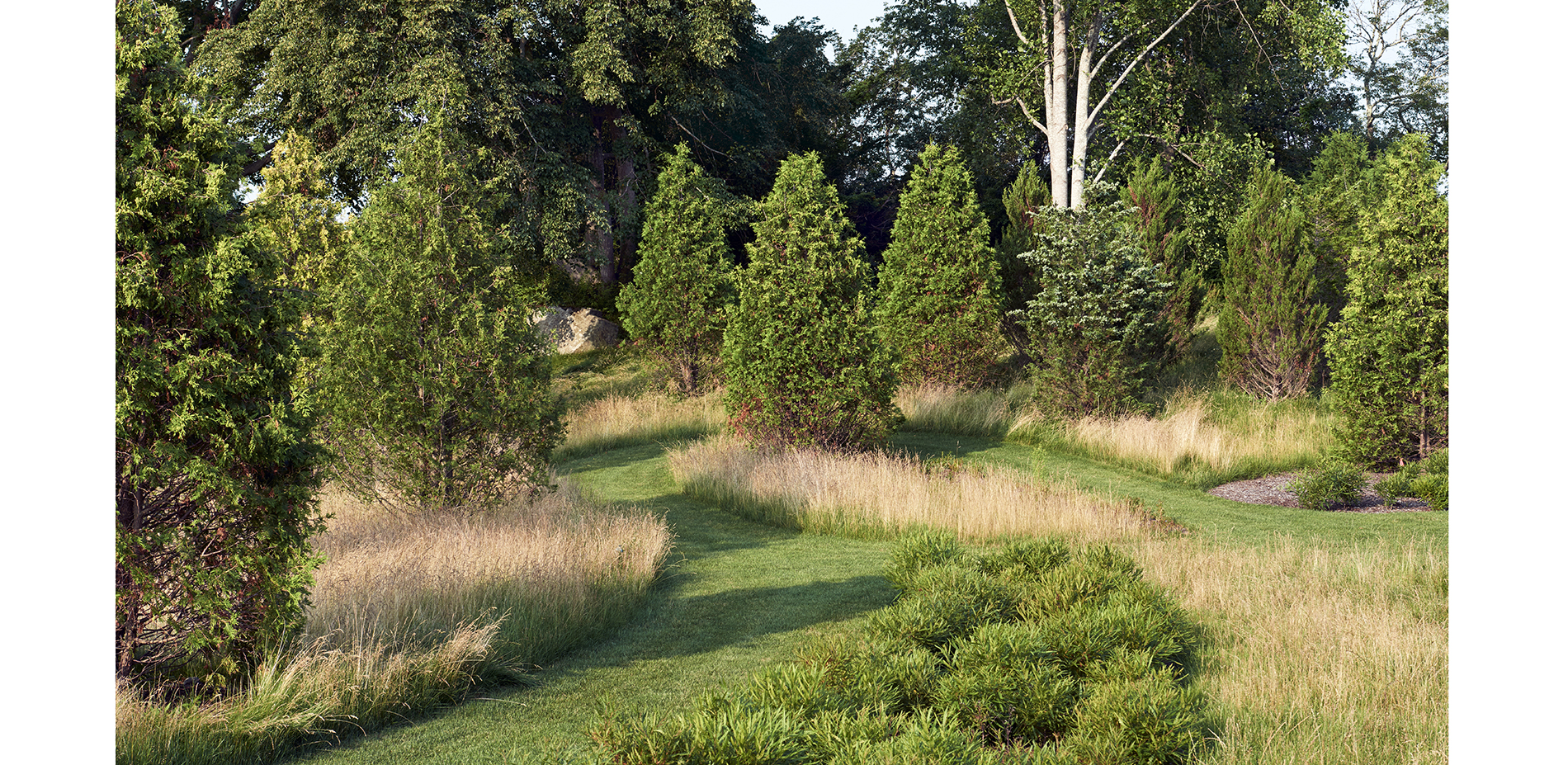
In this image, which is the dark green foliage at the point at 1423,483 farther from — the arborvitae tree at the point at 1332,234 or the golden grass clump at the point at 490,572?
the golden grass clump at the point at 490,572

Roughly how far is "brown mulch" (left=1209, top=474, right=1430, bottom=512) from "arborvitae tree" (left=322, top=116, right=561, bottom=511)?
28.0 ft

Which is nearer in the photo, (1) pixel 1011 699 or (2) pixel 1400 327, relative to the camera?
(1) pixel 1011 699

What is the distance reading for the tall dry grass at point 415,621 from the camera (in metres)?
4.68

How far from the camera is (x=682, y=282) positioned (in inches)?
786

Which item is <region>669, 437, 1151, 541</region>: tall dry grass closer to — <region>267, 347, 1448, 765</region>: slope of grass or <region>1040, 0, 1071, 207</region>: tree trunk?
<region>267, 347, 1448, 765</region>: slope of grass

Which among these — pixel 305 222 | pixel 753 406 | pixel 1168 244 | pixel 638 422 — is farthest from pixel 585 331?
pixel 1168 244

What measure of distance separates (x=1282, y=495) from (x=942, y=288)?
6.71m

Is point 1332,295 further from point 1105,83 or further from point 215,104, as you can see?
point 215,104

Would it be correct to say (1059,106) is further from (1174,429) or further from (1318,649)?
(1318,649)

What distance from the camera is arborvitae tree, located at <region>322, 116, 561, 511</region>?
9.10 metres

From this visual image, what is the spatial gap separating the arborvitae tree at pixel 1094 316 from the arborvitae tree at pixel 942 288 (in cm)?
90

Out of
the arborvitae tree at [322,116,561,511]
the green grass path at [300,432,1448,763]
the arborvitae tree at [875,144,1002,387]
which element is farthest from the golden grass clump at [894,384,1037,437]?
the arborvitae tree at [322,116,561,511]

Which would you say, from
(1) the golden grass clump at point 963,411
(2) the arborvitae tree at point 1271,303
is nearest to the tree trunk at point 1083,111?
(2) the arborvitae tree at point 1271,303

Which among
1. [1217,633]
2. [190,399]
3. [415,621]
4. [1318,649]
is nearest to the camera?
[190,399]
